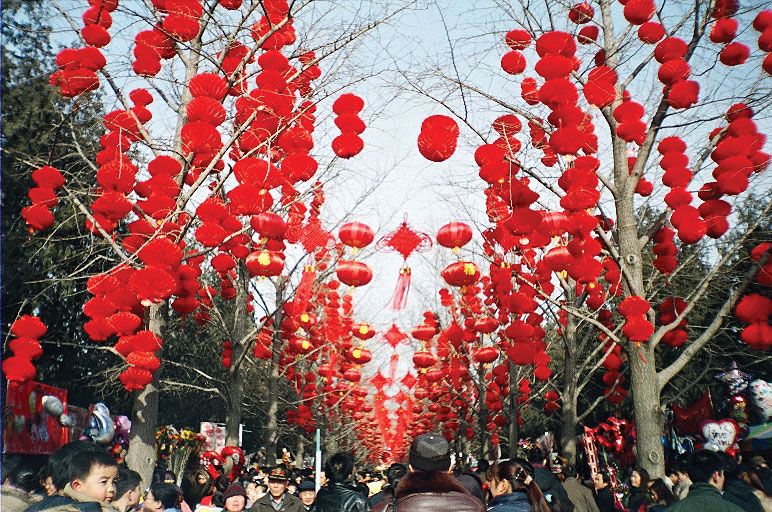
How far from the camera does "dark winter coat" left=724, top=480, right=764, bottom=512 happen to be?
5.60 meters

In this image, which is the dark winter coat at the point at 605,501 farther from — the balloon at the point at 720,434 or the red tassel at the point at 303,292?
the balloon at the point at 720,434

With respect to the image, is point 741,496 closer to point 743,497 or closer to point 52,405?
point 743,497

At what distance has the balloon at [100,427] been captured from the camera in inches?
562

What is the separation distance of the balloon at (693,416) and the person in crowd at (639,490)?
11.3m

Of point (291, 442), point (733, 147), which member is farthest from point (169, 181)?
point (291, 442)

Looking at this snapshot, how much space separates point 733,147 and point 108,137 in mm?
7693

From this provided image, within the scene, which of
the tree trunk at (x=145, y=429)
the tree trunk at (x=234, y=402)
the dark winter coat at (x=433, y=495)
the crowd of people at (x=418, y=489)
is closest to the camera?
the dark winter coat at (x=433, y=495)

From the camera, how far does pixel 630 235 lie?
31.8 ft

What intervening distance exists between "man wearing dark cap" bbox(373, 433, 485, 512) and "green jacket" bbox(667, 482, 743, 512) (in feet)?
4.93

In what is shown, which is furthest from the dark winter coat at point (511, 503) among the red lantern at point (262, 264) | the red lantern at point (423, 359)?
the red lantern at point (423, 359)

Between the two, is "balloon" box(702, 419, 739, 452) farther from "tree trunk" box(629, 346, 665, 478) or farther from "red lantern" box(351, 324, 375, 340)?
"tree trunk" box(629, 346, 665, 478)

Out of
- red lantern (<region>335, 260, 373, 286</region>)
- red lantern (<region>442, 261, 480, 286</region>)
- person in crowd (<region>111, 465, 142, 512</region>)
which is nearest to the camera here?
person in crowd (<region>111, 465, 142, 512</region>)

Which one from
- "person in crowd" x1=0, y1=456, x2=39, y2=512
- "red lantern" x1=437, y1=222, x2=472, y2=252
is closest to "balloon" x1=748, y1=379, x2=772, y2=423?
"red lantern" x1=437, y1=222, x2=472, y2=252

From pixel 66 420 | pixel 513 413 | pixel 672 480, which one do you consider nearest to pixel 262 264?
pixel 672 480
